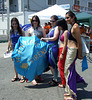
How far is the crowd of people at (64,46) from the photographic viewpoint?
12.2 ft

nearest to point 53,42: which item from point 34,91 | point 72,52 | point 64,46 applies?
point 64,46

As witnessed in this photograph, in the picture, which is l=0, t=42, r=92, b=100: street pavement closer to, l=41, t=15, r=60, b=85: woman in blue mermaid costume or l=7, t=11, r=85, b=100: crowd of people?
l=7, t=11, r=85, b=100: crowd of people

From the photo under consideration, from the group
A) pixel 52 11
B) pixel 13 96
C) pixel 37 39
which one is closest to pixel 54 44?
pixel 37 39

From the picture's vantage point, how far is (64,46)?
400cm

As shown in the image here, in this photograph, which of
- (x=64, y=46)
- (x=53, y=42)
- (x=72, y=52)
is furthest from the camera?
(x=53, y=42)

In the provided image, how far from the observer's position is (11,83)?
5090 mm

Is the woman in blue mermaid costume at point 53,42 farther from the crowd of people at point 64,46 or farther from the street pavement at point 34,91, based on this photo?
the street pavement at point 34,91

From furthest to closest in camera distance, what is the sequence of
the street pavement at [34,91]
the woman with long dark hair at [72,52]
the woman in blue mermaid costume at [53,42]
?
1. the woman in blue mermaid costume at [53,42]
2. the street pavement at [34,91]
3. the woman with long dark hair at [72,52]

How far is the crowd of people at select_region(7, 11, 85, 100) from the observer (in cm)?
373

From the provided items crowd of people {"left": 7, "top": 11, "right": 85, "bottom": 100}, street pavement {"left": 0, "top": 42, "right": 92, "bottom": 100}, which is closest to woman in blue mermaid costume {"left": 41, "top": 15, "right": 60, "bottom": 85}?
crowd of people {"left": 7, "top": 11, "right": 85, "bottom": 100}

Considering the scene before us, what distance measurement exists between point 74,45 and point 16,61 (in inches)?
63.7

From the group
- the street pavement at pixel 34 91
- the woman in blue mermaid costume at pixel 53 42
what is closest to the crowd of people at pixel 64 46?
the woman in blue mermaid costume at pixel 53 42

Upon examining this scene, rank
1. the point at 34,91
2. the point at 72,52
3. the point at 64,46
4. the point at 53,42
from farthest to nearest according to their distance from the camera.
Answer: the point at 53,42 < the point at 34,91 < the point at 64,46 < the point at 72,52

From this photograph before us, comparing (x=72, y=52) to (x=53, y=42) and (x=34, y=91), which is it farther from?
(x=34, y=91)
